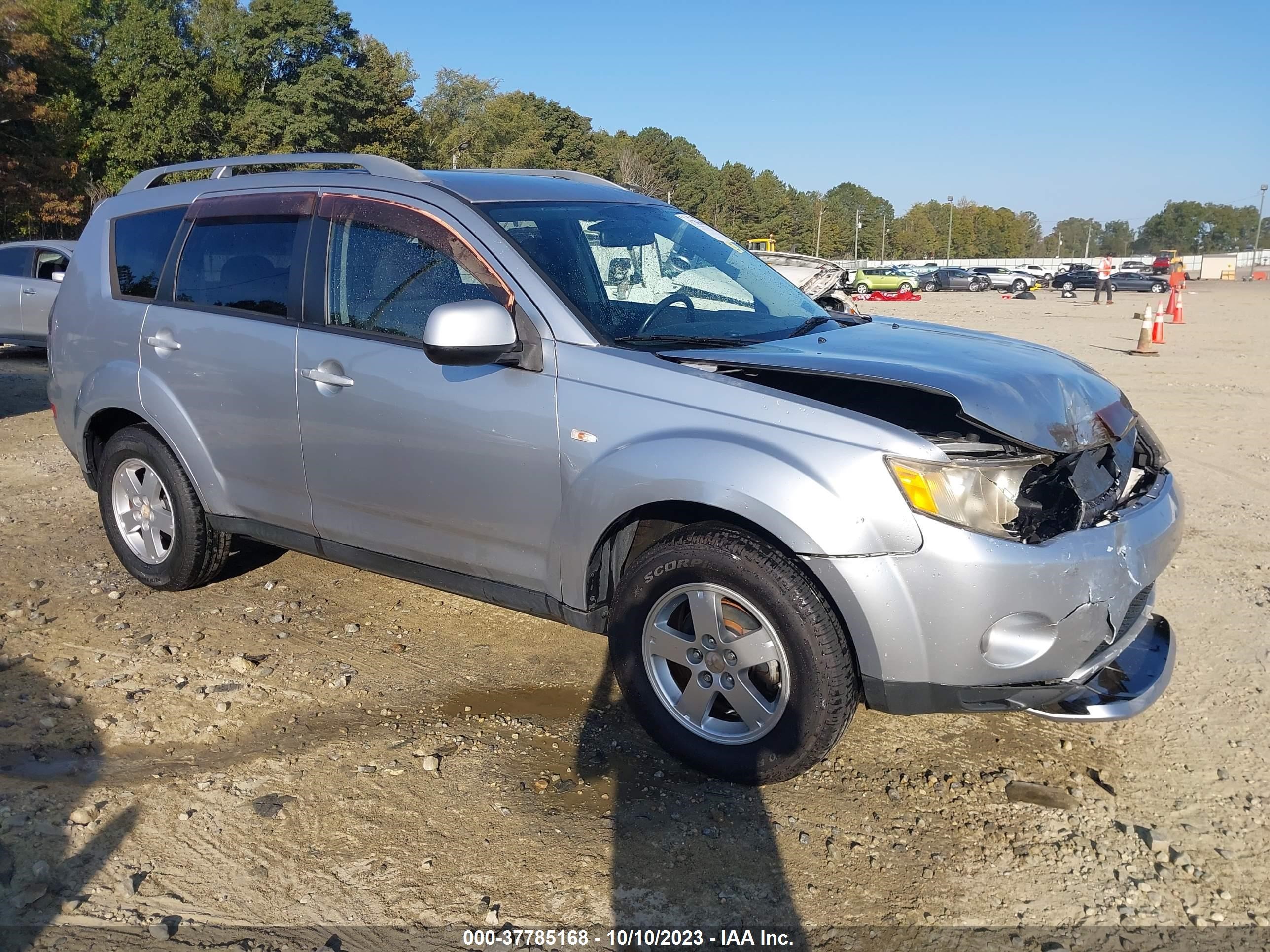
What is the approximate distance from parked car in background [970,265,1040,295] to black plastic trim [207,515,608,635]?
53.5 meters

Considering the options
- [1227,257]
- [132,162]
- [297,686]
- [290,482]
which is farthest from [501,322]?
[1227,257]

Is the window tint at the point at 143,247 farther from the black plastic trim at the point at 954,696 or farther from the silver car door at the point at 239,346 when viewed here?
the black plastic trim at the point at 954,696

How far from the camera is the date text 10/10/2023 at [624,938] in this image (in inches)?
102

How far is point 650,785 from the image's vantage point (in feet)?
10.9

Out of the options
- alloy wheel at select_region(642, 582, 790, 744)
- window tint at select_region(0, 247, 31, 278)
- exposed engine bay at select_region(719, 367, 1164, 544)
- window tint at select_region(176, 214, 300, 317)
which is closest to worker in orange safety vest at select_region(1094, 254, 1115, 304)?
window tint at select_region(0, 247, 31, 278)

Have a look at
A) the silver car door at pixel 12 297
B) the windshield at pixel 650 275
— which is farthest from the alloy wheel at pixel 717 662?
the silver car door at pixel 12 297

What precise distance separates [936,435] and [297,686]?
8.68 feet

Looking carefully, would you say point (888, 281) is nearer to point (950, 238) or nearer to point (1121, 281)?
point (1121, 281)

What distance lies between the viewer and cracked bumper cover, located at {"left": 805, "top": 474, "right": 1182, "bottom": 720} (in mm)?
2879

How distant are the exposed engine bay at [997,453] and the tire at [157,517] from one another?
9.30 feet

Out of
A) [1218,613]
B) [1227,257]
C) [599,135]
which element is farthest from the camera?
[599,135]

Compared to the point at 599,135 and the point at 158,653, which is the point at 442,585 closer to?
the point at 158,653

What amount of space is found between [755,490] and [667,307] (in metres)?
1.15

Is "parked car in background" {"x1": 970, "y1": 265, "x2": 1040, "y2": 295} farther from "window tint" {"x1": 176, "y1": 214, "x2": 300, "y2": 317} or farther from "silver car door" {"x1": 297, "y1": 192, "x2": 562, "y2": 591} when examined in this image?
"silver car door" {"x1": 297, "y1": 192, "x2": 562, "y2": 591}
